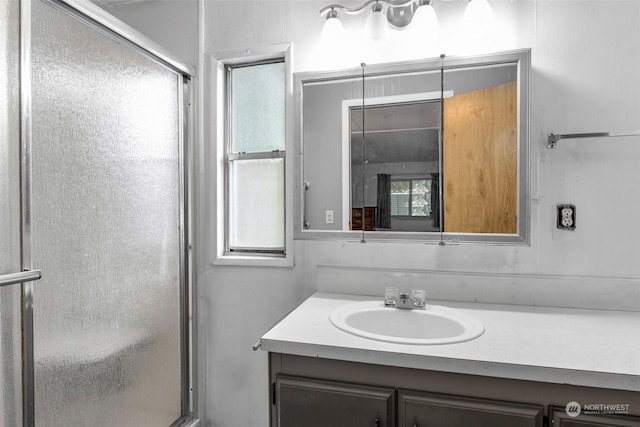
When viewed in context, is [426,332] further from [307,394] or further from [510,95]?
[510,95]

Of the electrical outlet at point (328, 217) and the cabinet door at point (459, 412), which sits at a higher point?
the electrical outlet at point (328, 217)

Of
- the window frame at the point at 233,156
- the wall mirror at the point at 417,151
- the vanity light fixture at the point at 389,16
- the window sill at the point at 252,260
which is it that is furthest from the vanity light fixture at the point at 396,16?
the window sill at the point at 252,260

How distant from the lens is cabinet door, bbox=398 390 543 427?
0.87 m

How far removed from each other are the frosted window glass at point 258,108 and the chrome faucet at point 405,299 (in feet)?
2.76

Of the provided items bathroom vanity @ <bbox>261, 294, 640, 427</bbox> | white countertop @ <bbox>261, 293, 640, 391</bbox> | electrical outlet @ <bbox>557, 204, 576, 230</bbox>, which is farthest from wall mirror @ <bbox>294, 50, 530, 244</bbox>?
bathroom vanity @ <bbox>261, 294, 640, 427</bbox>

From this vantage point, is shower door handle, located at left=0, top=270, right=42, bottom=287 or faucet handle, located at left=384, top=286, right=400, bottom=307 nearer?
shower door handle, located at left=0, top=270, right=42, bottom=287

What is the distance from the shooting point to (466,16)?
1379 mm

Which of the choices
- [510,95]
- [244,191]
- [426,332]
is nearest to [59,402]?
[244,191]

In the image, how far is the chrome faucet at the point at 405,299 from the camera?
1293 millimetres

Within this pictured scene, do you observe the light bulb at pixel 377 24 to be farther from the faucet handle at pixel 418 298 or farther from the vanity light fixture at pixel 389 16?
the faucet handle at pixel 418 298

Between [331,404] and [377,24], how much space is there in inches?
54.6

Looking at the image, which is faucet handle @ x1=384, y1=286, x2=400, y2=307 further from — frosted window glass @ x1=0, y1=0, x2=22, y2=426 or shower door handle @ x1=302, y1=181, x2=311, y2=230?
frosted window glass @ x1=0, y1=0, x2=22, y2=426

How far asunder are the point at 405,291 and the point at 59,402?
3.98 feet

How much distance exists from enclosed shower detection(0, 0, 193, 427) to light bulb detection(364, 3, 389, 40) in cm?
84
